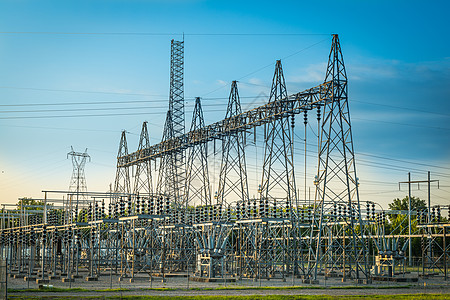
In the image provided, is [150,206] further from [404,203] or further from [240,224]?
[404,203]

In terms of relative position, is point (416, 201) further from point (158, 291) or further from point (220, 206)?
point (158, 291)

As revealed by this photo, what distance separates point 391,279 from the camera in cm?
3812

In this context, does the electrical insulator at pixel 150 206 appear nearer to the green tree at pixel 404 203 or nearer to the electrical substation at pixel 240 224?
the electrical substation at pixel 240 224

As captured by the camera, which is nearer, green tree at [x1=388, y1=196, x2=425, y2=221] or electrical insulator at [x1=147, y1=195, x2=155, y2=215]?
electrical insulator at [x1=147, y1=195, x2=155, y2=215]

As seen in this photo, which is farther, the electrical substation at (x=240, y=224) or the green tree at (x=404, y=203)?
the green tree at (x=404, y=203)

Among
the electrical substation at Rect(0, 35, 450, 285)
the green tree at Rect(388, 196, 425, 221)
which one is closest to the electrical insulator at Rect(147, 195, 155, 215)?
the electrical substation at Rect(0, 35, 450, 285)

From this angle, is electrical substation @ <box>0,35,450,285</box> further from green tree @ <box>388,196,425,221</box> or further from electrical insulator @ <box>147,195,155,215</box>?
green tree @ <box>388,196,425,221</box>

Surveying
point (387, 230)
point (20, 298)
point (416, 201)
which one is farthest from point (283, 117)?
point (416, 201)

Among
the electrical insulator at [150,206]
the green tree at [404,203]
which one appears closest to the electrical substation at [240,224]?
the electrical insulator at [150,206]

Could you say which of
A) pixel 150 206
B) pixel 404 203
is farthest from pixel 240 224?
pixel 404 203

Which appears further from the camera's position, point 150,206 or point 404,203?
point 404,203

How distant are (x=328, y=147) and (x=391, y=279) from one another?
1006 centimetres

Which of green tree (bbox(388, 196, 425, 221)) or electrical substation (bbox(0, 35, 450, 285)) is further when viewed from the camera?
green tree (bbox(388, 196, 425, 221))

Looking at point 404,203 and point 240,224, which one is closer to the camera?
point 240,224
